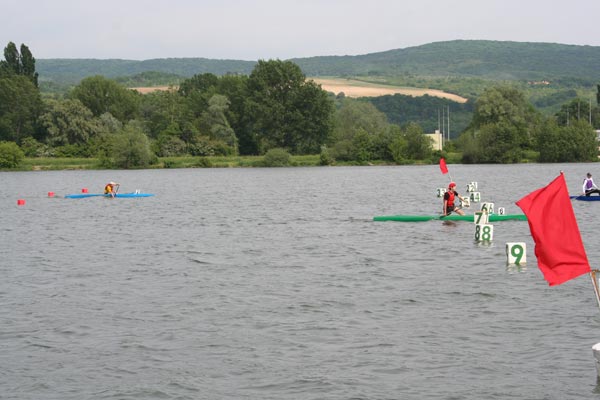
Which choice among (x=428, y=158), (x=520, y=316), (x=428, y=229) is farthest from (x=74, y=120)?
(x=520, y=316)

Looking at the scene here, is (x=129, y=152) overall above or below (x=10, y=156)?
above

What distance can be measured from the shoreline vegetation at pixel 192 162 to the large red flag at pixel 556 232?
355 feet

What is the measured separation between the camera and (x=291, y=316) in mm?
20203

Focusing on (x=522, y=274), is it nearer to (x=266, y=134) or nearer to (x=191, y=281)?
(x=191, y=281)

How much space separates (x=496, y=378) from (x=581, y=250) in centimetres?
279

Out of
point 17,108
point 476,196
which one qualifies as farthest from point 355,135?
point 476,196

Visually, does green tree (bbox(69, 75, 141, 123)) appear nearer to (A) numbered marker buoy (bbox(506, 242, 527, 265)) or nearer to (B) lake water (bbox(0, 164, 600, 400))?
(B) lake water (bbox(0, 164, 600, 400))

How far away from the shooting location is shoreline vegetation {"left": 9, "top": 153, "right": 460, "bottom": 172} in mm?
118562

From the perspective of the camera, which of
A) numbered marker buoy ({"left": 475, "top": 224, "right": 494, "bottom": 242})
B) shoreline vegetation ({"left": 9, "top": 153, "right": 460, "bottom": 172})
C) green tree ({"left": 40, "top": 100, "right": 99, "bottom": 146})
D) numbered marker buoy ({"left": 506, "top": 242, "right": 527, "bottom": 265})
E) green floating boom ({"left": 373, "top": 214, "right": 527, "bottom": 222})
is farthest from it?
green tree ({"left": 40, "top": 100, "right": 99, "bottom": 146})

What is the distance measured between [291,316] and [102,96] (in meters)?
126

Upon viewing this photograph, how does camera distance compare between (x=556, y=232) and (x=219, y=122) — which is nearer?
(x=556, y=232)

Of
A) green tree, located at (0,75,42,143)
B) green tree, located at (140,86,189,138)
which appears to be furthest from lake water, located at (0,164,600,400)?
green tree, located at (0,75,42,143)

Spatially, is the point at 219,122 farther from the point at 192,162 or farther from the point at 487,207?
the point at 487,207

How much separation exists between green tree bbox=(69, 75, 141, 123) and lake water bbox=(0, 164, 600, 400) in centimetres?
10160
